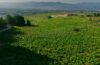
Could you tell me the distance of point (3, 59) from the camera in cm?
5216

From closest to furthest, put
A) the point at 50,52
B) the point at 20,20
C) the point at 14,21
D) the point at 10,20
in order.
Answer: the point at 50,52 < the point at 10,20 < the point at 20,20 < the point at 14,21

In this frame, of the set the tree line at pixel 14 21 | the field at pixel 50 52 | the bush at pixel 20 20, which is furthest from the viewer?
the bush at pixel 20 20

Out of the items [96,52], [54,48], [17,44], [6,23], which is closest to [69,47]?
[54,48]

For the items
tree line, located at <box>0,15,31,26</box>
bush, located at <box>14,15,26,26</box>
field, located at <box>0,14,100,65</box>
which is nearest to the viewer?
field, located at <box>0,14,100,65</box>

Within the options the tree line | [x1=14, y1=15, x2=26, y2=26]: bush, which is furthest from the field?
[x1=14, y1=15, x2=26, y2=26]: bush

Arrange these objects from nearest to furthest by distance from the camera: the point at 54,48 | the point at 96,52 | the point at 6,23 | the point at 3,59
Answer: the point at 3,59 → the point at 96,52 → the point at 54,48 → the point at 6,23

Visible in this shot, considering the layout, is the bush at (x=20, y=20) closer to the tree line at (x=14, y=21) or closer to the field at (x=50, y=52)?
the tree line at (x=14, y=21)

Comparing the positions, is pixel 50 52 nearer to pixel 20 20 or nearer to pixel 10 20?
pixel 10 20

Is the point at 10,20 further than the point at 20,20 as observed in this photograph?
No

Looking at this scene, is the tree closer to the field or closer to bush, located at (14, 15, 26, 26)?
bush, located at (14, 15, 26, 26)

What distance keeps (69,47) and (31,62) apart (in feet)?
53.1

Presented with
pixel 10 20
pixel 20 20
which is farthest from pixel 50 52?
pixel 20 20

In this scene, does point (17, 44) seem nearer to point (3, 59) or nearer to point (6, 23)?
point (3, 59)

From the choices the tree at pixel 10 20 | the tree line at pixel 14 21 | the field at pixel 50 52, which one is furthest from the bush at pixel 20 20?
the field at pixel 50 52
